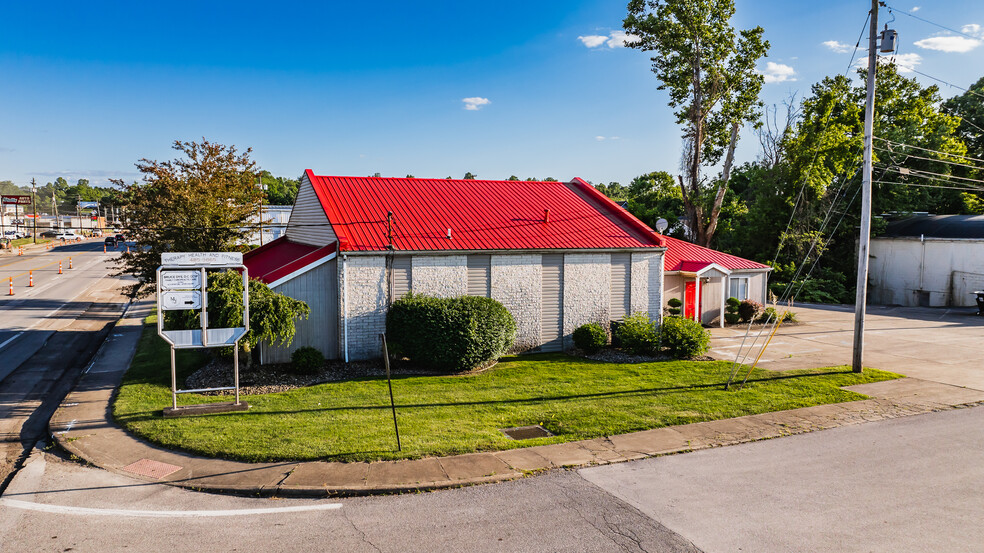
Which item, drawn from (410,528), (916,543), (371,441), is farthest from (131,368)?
(916,543)

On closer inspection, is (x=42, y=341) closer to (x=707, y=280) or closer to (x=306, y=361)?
(x=306, y=361)

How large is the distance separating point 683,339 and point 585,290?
11.7 ft

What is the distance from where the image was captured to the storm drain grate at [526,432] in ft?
37.3

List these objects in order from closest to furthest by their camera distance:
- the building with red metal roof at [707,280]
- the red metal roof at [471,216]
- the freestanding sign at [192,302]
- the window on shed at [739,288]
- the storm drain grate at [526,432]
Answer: the storm drain grate at [526,432]
the freestanding sign at [192,302]
the red metal roof at [471,216]
the building with red metal roof at [707,280]
the window on shed at [739,288]

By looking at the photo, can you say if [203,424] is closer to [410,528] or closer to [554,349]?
[410,528]

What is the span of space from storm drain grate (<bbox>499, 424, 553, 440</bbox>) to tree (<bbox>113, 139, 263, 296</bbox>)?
13.6m

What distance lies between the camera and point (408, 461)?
9.90 metres

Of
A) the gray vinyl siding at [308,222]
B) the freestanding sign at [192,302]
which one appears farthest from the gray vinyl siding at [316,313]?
the freestanding sign at [192,302]

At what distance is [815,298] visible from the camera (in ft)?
119

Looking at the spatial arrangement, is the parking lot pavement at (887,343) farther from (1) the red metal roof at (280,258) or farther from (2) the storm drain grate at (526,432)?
(1) the red metal roof at (280,258)

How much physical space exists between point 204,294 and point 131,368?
6.34 meters

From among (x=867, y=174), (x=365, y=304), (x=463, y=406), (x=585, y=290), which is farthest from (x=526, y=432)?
(x=867, y=174)

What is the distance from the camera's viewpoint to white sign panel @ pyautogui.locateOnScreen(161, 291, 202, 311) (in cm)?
1260

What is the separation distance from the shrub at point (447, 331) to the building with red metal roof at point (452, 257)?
93cm
